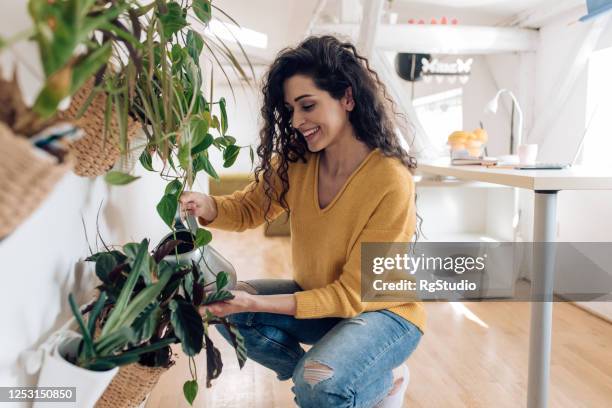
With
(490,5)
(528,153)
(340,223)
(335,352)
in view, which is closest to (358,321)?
(335,352)

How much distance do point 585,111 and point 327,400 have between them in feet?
7.35

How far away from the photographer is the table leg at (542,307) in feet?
4.24

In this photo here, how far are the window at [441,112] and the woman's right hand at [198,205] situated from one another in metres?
2.33

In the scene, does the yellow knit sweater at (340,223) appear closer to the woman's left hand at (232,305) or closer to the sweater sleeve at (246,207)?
the sweater sleeve at (246,207)

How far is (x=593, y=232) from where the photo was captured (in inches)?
95.0

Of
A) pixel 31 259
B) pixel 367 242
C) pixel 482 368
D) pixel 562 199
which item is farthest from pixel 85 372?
pixel 562 199

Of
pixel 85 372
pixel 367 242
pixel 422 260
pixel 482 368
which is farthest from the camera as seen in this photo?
pixel 422 260

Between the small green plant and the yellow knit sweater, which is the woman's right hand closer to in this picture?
the yellow knit sweater

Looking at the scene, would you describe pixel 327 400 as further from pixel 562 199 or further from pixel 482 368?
pixel 562 199

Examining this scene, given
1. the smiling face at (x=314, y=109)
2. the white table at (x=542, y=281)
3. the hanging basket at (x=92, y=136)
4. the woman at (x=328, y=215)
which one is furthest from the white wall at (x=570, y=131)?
the hanging basket at (x=92, y=136)

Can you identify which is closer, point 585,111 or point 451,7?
point 585,111

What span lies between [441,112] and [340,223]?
2375mm

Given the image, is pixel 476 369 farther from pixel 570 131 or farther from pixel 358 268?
pixel 570 131

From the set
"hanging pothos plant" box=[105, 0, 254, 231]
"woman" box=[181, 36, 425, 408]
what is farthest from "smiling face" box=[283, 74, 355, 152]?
"hanging pothos plant" box=[105, 0, 254, 231]
